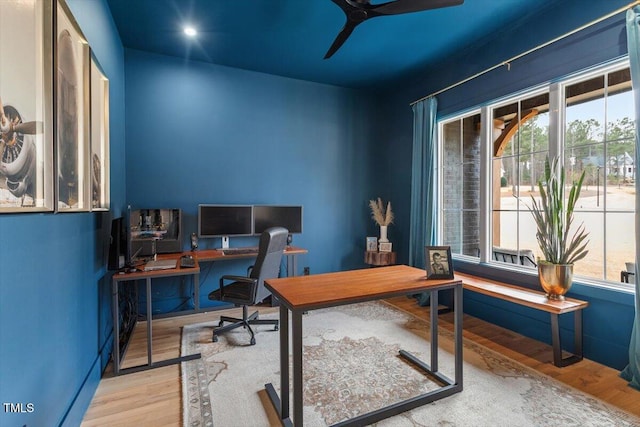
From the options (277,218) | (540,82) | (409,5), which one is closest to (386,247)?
(277,218)

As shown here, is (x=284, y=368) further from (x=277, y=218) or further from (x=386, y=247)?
(x=386, y=247)

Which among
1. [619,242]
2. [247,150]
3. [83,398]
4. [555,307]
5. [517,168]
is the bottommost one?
[83,398]

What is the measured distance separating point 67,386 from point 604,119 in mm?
4041

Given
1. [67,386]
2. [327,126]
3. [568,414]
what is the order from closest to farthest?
[67,386], [568,414], [327,126]

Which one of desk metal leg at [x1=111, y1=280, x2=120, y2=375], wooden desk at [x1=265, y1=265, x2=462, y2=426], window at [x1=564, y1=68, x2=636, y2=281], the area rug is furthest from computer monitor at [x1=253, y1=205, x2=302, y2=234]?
window at [x1=564, y1=68, x2=636, y2=281]

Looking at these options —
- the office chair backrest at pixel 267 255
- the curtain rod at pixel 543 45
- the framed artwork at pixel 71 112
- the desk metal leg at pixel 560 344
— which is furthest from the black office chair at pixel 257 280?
the curtain rod at pixel 543 45

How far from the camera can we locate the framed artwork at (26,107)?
3.24 feet

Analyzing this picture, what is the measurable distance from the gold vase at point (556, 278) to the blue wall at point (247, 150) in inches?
97.7

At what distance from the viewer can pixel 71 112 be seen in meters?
1.59

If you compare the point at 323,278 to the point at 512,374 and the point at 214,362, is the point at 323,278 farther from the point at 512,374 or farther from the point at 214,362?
the point at 512,374

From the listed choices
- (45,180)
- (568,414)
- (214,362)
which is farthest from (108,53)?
(568,414)

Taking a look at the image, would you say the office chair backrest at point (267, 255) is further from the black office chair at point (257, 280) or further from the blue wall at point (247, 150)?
the blue wall at point (247, 150)

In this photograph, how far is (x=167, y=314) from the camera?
10.9 feet

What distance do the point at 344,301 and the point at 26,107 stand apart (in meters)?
1.58
